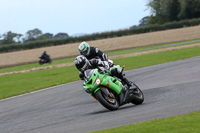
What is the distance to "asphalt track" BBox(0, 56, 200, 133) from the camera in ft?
24.3

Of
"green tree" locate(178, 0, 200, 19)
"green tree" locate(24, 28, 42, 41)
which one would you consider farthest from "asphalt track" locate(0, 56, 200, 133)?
"green tree" locate(24, 28, 42, 41)

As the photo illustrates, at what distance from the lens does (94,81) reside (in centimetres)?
858

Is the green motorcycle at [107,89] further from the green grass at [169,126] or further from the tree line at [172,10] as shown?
the tree line at [172,10]

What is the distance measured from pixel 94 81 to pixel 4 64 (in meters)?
41.3

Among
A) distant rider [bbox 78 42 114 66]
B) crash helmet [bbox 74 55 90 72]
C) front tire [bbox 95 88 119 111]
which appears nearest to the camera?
front tire [bbox 95 88 119 111]

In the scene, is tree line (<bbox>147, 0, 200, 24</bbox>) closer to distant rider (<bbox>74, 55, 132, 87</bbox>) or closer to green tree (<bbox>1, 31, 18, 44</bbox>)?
green tree (<bbox>1, 31, 18, 44</bbox>)

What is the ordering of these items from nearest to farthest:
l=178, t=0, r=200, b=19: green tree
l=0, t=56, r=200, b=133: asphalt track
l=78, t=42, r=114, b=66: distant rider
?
l=0, t=56, r=200, b=133: asphalt track → l=78, t=42, r=114, b=66: distant rider → l=178, t=0, r=200, b=19: green tree

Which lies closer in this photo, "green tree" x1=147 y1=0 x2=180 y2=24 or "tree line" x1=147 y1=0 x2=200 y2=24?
"tree line" x1=147 y1=0 x2=200 y2=24

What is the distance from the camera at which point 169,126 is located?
605 cm

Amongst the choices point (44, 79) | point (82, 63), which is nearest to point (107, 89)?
point (82, 63)

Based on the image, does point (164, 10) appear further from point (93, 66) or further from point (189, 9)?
point (93, 66)

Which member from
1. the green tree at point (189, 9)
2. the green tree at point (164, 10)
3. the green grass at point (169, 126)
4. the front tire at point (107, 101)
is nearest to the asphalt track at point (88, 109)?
the front tire at point (107, 101)

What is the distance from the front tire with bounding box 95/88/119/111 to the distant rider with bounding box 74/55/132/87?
0.60m

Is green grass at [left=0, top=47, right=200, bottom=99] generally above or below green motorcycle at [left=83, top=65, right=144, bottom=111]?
below
